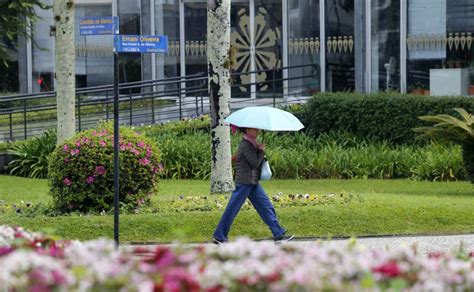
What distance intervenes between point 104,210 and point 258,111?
8.92ft

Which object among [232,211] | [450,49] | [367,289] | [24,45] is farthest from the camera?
[24,45]

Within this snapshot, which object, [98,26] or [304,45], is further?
[304,45]

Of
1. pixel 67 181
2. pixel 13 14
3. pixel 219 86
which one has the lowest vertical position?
pixel 67 181

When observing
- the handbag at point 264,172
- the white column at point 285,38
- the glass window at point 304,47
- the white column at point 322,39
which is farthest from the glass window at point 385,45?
the handbag at point 264,172

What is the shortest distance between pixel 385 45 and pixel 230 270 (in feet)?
70.3

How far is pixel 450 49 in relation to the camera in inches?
989

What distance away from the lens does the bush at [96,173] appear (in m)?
13.9

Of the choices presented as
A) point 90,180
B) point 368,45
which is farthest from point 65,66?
point 368,45

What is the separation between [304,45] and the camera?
27.1 m

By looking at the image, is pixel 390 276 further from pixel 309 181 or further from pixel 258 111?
pixel 309 181

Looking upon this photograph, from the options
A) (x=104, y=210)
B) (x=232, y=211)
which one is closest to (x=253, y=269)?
(x=232, y=211)

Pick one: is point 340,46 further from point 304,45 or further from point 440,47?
point 440,47

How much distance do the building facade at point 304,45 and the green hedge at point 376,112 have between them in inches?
95.3

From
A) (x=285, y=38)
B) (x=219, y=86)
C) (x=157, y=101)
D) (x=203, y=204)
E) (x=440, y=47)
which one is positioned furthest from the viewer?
(x=285, y=38)
